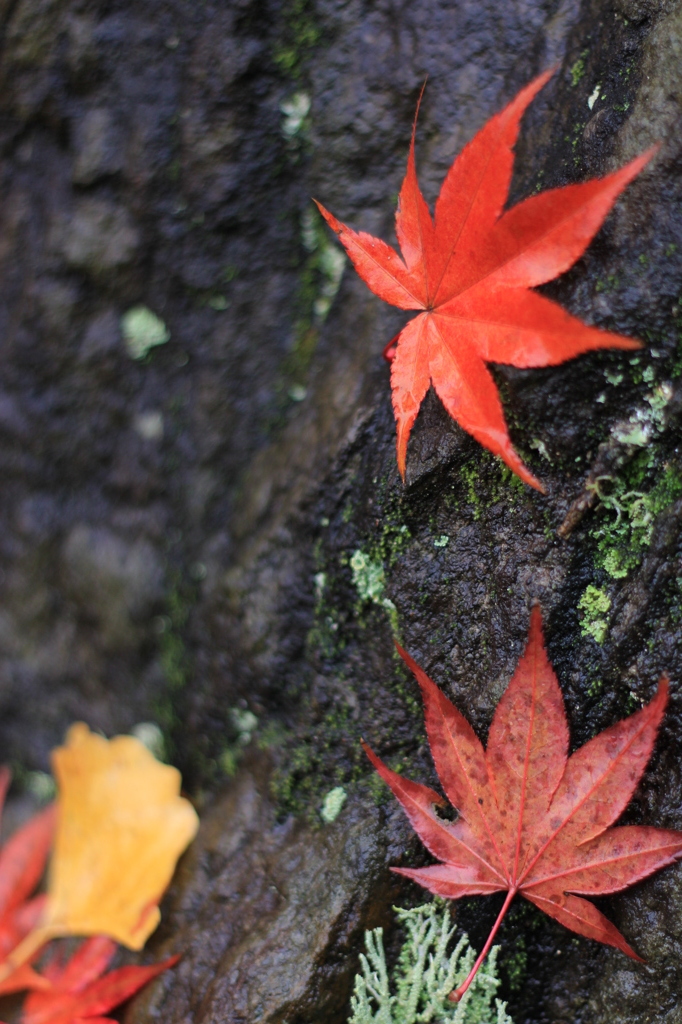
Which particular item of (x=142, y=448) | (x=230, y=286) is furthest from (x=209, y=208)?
(x=142, y=448)

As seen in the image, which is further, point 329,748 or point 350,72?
point 350,72

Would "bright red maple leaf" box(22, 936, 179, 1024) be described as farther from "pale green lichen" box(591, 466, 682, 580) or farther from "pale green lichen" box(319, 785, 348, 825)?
"pale green lichen" box(591, 466, 682, 580)

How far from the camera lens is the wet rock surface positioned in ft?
3.99

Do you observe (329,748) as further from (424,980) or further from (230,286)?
(230,286)

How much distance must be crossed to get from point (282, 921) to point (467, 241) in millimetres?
1224

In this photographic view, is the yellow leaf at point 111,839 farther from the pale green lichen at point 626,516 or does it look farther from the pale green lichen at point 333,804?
the pale green lichen at point 626,516

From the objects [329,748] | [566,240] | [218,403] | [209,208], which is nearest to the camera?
[566,240]

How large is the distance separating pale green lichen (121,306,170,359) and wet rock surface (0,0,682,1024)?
23 millimetres

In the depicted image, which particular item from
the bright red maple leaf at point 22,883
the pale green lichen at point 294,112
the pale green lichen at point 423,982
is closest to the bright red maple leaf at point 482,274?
the pale green lichen at point 294,112

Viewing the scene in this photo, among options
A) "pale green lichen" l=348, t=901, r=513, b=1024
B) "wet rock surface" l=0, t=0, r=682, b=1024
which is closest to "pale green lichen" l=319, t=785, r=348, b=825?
"wet rock surface" l=0, t=0, r=682, b=1024

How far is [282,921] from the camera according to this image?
1.35 meters

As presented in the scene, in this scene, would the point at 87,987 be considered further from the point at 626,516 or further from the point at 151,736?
the point at 626,516

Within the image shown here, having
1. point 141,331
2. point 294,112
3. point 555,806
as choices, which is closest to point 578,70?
point 294,112

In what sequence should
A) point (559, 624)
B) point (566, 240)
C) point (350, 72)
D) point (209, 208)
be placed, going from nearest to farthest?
1. point (566, 240)
2. point (559, 624)
3. point (350, 72)
4. point (209, 208)
